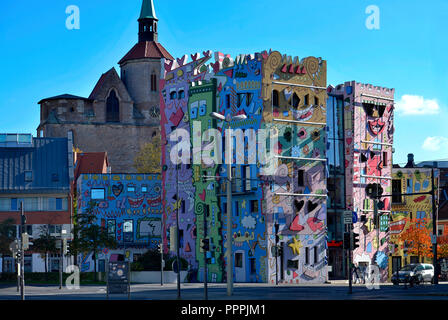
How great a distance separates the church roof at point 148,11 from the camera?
131875 millimetres

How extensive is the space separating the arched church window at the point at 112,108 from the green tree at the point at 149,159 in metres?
8.37

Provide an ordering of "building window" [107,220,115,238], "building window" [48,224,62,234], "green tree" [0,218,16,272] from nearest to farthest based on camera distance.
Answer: "green tree" [0,218,16,272], "building window" [107,220,115,238], "building window" [48,224,62,234]

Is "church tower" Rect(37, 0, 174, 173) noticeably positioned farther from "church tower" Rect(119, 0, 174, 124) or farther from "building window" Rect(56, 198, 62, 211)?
"building window" Rect(56, 198, 62, 211)

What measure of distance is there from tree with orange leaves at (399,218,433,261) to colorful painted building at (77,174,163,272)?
80.2ft

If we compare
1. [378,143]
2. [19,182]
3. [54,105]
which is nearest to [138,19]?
[54,105]

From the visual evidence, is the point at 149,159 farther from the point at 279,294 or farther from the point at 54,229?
the point at 279,294

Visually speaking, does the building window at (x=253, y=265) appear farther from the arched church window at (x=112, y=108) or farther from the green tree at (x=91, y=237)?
the arched church window at (x=112, y=108)

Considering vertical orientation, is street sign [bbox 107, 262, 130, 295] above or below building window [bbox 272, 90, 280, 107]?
below

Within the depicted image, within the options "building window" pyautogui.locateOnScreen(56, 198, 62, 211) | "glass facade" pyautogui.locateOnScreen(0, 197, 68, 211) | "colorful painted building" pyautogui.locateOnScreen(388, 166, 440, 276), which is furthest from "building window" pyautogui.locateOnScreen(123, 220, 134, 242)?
"colorful painted building" pyautogui.locateOnScreen(388, 166, 440, 276)

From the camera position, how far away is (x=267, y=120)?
232 ft

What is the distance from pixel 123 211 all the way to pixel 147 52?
46.8 meters

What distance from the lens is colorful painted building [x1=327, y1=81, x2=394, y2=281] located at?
3137 inches

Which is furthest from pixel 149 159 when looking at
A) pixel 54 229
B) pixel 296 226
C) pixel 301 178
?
pixel 296 226

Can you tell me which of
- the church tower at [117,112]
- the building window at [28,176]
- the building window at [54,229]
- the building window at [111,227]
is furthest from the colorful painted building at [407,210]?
the church tower at [117,112]
